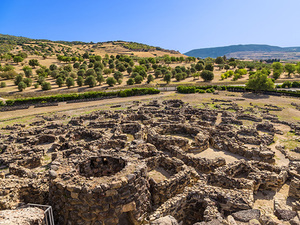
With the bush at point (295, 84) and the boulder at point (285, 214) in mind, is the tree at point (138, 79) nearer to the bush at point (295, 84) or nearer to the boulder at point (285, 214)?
the bush at point (295, 84)

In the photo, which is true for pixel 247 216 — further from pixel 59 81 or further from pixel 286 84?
pixel 286 84

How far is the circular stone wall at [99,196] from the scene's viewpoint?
9500 millimetres

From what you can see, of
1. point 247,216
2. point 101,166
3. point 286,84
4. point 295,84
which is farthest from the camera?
point 295,84

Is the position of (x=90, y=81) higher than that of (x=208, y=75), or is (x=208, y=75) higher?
(x=90, y=81)

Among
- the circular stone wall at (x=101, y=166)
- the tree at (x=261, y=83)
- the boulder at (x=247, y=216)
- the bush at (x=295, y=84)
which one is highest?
the circular stone wall at (x=101, y=166)

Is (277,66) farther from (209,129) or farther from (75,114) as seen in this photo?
(75,114)

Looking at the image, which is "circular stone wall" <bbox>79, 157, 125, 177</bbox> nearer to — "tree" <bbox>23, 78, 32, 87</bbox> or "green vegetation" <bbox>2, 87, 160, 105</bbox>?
"green vegetation" <bbox>2, 87, 160, 105</bbox>

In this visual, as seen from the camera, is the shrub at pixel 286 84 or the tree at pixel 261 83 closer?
the tree at pixel 261 83

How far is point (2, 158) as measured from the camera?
1888 centimetres

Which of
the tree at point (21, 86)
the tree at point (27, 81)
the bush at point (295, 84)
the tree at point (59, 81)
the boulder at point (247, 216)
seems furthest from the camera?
the bush at point (295, 84)

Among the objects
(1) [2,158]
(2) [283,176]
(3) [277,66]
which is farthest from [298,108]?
(3) [277,66]

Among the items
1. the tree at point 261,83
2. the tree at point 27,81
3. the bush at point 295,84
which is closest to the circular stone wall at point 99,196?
the tree at point 261,83

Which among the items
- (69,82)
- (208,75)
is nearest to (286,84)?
(208,75)

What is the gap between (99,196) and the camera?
30.9 ft
